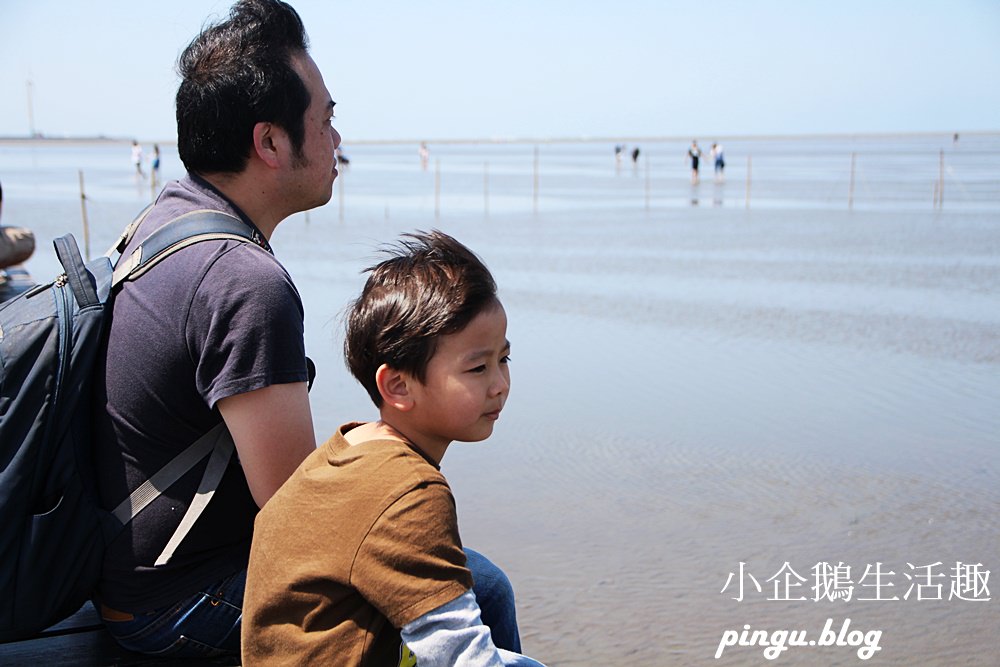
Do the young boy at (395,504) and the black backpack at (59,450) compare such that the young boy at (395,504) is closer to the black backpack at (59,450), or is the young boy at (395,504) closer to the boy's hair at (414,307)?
the boy's hair at (414,307)

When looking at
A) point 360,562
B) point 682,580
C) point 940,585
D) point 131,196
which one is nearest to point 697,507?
point 682,580

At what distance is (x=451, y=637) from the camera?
1678 mm

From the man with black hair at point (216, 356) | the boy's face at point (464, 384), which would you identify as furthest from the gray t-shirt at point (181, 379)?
the boy's face at point (464, 384)

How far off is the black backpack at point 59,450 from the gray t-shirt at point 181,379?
27mm

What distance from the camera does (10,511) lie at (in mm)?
2086

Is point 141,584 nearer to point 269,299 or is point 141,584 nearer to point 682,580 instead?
point 269,299

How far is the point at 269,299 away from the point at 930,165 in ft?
179

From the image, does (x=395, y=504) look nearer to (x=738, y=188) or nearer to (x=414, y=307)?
(x=414, y=307)

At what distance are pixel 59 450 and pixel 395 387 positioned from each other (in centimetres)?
74

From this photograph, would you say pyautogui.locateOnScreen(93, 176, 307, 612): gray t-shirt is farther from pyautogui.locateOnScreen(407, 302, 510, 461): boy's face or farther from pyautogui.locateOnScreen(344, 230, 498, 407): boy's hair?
pyautogui.locateOnScreen(407, 302, 510, 461): boy's face

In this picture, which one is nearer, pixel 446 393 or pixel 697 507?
pixel 446 393

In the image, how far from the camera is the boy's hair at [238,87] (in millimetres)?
2340

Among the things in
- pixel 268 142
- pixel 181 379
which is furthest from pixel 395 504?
pixel 268 142

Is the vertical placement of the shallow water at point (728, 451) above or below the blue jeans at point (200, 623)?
below
